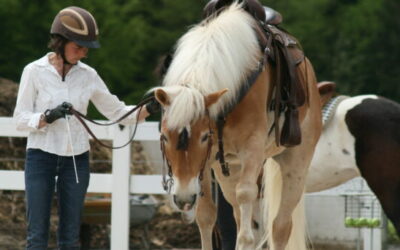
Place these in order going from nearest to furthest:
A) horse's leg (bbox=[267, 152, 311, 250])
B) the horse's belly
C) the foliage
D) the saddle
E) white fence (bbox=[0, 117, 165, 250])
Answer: the saddle → horse's leg (bbox=[267, 152, 311, 250]) → white fence (bbox=[0, 117, 165, 250]) → the horse's belly → the foliage

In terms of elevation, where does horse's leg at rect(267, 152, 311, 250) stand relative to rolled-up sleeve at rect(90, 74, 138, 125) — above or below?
below

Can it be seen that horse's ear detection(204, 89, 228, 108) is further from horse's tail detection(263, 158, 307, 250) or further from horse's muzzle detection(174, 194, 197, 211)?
horse's tail detection(263, 158, 307, 250)

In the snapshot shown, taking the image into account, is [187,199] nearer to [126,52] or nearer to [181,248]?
[181,248]

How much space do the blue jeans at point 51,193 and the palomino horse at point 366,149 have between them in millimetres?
3423

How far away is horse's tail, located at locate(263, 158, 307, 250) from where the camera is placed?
697cm

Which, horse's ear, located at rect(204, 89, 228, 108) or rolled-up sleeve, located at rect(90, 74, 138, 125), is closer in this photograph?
horse's ear, located at rect(204, 89, 228, 108)

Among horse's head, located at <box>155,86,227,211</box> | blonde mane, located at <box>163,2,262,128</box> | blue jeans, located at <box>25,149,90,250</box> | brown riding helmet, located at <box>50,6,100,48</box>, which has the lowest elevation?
blue jeans, located at <box>25,149,90,250</box>

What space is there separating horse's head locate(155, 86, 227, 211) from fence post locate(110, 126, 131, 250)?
289 cm

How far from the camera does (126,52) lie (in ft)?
69.5

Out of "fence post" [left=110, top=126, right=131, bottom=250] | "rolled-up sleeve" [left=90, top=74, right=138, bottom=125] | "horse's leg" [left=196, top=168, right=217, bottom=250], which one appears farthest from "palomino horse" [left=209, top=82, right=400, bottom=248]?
"rolled-up sleeve" [left=90, top=74, right=138, bottom=125]

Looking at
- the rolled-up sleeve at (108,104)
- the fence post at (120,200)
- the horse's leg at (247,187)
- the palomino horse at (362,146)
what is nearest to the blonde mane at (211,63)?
the horse's leg at (247,187)

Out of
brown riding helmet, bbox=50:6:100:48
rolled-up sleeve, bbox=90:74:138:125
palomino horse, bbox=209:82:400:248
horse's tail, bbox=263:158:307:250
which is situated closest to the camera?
brown riding helmet, bbox=50:6:100:48

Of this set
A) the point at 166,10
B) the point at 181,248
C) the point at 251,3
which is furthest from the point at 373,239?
the point at 166,10

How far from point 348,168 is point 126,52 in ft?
42.7
